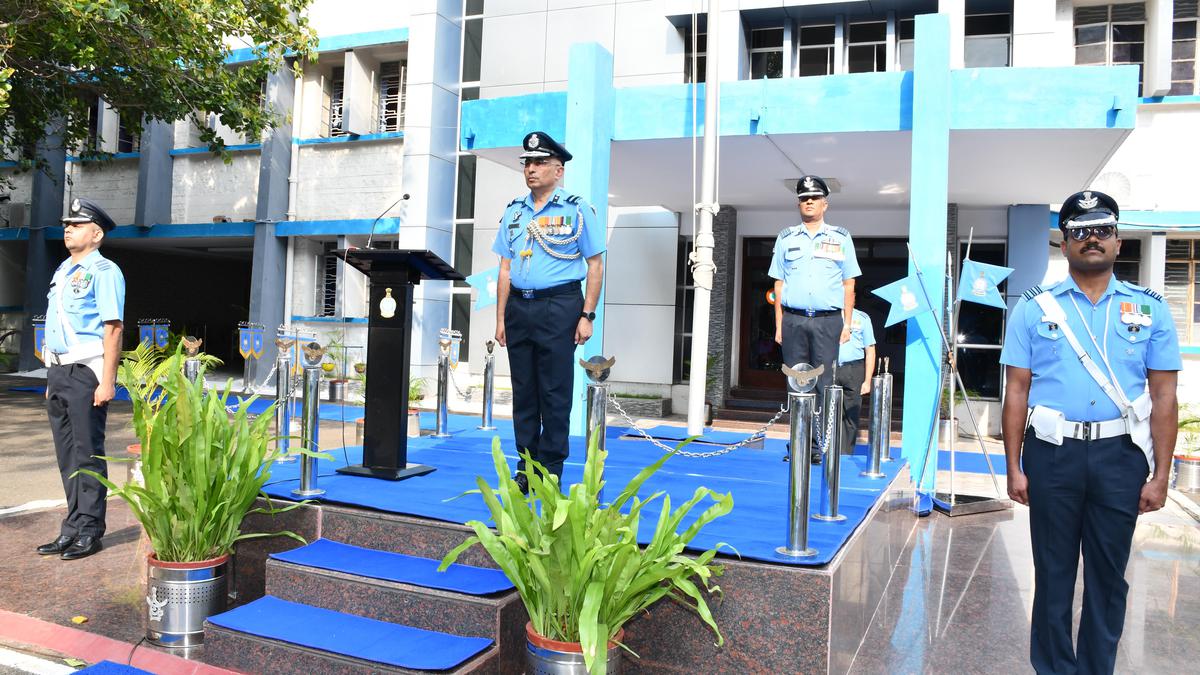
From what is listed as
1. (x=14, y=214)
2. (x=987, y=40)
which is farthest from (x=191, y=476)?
(x=14, y=214)

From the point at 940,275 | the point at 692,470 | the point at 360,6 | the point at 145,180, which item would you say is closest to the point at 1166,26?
the point at 940,275

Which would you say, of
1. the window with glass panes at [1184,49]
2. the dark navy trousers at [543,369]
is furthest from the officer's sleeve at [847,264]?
the window with glass panes at [1184,49]

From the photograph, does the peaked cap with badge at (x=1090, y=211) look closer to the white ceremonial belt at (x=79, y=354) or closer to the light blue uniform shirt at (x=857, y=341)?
the light blue uniform shirt at (x=857, y=341)

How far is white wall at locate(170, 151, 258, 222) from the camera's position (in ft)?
55.8

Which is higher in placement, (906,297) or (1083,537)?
(906,297)

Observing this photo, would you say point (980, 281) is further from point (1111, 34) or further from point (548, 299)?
point (1111, 34)

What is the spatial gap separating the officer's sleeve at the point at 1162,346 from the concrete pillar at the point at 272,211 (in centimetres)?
1527

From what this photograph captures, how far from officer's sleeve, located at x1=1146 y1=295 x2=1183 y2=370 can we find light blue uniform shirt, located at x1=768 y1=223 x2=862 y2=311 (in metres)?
2.91

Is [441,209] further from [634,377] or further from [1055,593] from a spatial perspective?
[1055,593]

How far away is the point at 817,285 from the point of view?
5.98 metres

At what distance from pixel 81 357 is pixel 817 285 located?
457cm

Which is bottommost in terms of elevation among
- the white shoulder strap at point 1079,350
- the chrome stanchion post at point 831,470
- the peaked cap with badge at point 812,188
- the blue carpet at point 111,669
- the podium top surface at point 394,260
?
the blue carpet at point 111,669

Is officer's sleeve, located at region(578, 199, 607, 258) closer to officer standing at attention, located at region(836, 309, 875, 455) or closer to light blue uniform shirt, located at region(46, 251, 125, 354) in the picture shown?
light blue uniform shirt, located at region(46, 251, 125, 354)

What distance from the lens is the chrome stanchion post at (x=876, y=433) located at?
19.1ft
